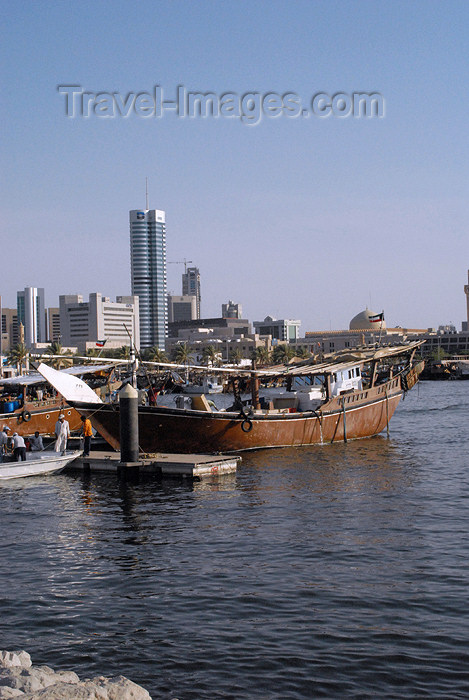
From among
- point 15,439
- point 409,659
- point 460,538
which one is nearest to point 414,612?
point 409,659

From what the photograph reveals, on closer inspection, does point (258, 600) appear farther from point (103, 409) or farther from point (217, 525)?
point (103, 409)

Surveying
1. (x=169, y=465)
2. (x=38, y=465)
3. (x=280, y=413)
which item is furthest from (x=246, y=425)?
(x=38, y=465)

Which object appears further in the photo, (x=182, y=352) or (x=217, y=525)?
(x=182, y=352)

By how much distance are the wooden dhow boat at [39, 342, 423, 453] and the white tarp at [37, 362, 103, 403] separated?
7 cm

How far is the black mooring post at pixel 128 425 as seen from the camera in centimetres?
3153

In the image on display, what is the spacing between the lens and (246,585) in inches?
669

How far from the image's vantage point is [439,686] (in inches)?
476

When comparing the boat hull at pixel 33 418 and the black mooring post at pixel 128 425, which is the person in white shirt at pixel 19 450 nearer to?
the black mooring post at pixel 128 425

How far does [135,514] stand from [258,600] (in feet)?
32.7

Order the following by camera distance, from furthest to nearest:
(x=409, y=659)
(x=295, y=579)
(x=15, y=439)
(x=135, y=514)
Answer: (x=15, y=439), (x=135, y=514), (x=295, y=579), (x=409, y=659)

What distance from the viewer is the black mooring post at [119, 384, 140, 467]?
31.5 m

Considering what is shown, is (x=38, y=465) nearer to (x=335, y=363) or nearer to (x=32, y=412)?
(x=32, y=412)

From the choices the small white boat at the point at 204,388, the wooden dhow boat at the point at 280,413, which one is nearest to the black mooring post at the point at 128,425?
the wooden dhow boat at the point at 280,413

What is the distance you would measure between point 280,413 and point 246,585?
2424 centimetres
